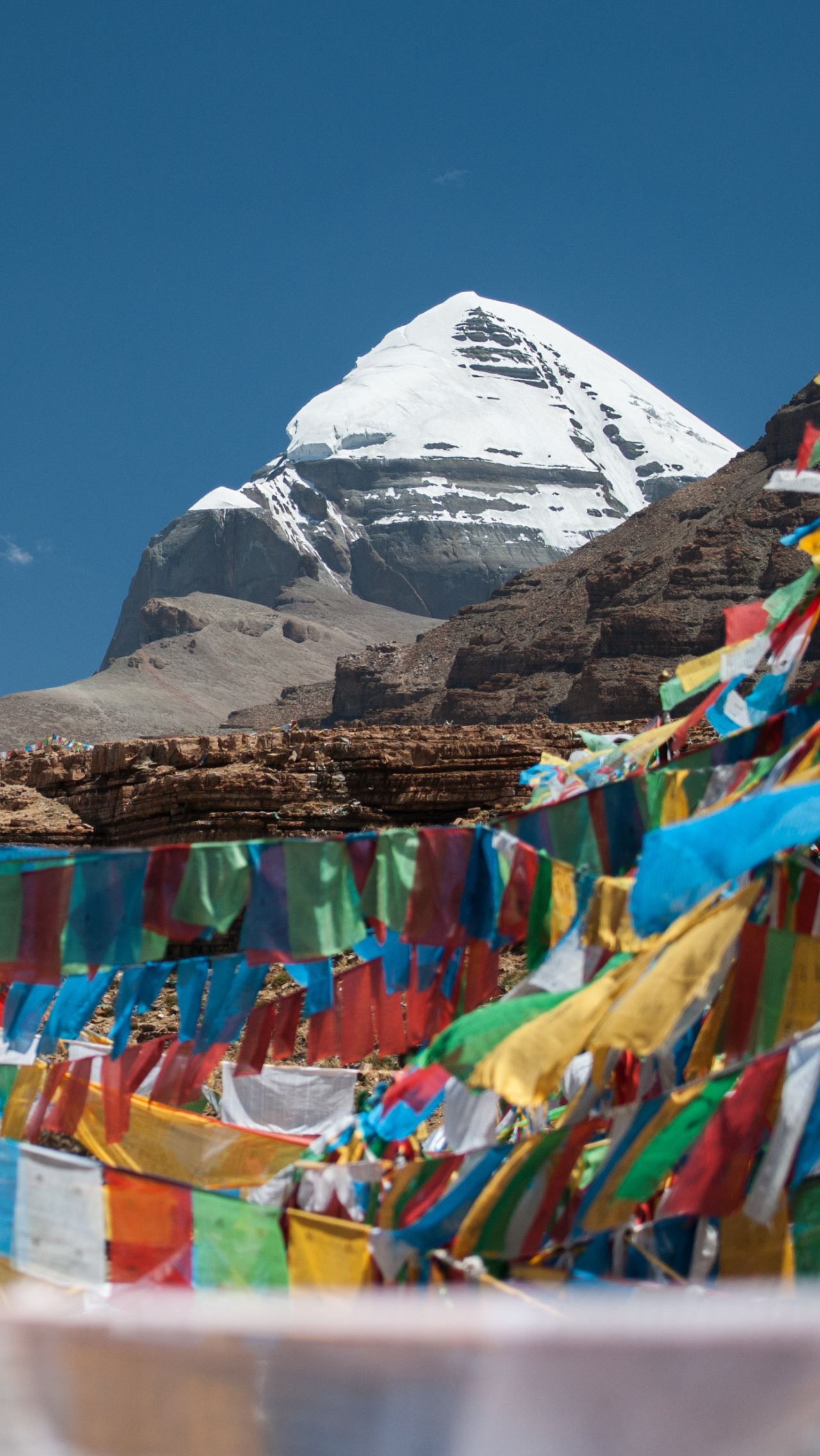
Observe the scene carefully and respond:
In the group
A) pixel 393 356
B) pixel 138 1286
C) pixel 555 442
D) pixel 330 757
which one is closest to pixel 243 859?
pixel 138 1286

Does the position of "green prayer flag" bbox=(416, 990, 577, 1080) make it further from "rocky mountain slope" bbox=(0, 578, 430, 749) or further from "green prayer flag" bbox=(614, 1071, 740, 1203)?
"rocky mountain slope" bbox=(0, 578, 430, 749)

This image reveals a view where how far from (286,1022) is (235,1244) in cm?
343

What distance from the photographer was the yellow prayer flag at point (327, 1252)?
4.79 meters

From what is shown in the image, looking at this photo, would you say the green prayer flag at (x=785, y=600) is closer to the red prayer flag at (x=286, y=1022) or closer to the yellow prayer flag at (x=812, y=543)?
the yellow prayer flag at (x=812, y=543)

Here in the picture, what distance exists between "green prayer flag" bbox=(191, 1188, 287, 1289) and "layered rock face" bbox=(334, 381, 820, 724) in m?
51.3

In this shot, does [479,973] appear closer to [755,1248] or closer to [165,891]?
[165,891]

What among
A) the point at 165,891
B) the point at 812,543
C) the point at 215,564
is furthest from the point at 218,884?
the point at 215,564

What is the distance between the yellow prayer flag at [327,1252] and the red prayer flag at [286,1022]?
11.2ft

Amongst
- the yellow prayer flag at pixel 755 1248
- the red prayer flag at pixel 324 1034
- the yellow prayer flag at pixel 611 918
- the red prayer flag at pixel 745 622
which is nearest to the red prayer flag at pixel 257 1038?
the red prayer flag at pixel 324 1034

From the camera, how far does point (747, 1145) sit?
177 inches

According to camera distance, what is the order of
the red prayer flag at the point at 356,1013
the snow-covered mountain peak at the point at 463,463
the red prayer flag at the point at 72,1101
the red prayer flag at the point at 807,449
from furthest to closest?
the snow-covered mountain peak at the point at 463,463 → the red prayer flag at the point at 72,1101 → the red prayer flag at the point at 356,1013 → the red prayer flag at the point at 807,449

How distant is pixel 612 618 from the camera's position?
65125 millimetres

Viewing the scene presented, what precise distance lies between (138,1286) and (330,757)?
647 inches

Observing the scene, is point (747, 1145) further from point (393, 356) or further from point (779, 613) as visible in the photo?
point (393, 356)
